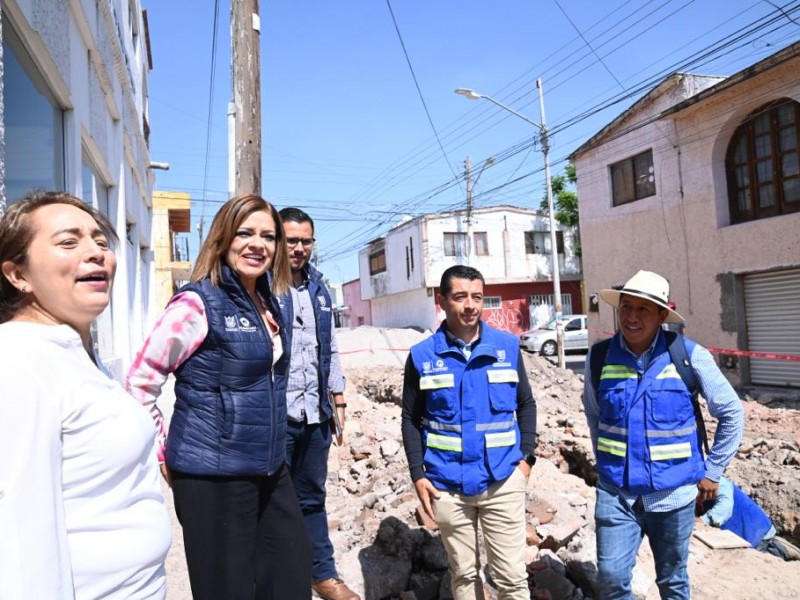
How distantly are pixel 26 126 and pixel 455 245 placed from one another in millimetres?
30155

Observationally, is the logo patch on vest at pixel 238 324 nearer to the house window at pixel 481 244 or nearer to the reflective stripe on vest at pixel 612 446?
the reflective stripe on vest at pixel 612 446

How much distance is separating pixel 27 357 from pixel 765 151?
15.7 metres

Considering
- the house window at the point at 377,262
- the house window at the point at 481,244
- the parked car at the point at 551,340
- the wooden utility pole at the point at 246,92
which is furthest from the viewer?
the house window at the point at 377,262

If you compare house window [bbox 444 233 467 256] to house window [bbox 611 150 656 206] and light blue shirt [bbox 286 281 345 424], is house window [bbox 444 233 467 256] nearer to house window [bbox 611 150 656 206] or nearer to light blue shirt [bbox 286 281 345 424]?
house window [bbox 611 150 656 206]

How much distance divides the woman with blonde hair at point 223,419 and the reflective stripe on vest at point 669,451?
5.79 feet

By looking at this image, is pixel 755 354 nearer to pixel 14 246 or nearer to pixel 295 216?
pixel 295 216

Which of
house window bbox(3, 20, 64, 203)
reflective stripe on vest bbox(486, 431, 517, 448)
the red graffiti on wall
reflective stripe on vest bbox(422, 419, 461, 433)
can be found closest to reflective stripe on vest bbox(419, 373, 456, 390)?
reflective stripe on vest bbox(422, 419, 461, 433)

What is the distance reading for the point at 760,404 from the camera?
Result: 12094mm

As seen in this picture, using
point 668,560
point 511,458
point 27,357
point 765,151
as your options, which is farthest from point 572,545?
point 765,151

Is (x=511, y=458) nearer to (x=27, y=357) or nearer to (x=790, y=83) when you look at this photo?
(x=27, y=357)

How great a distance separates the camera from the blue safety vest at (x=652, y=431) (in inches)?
117

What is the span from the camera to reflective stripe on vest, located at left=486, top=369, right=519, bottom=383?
3.18 metres

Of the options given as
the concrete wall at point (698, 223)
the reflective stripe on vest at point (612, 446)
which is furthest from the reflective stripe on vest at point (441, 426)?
the concrete wall at point (698, 223)

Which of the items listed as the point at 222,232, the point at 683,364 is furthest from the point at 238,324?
the point at 683,364
